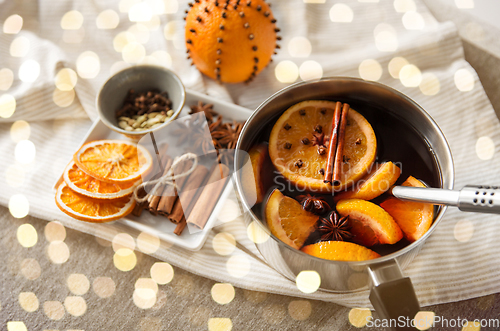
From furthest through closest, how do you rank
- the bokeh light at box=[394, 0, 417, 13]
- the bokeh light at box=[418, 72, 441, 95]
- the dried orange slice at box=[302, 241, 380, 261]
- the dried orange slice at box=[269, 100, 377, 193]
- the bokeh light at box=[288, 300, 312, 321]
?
the bokeh light at box=[394, 0, 417, 13] < the bokeh light at box=[418, 72, 441, 95] < the bokeh light at box=[288, 300, 312, 321] < the dried orange slice at box=[269, 100, 377, 193] < the dried orange slice at box=[302, 241, 380, 261]

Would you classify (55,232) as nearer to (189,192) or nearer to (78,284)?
(78,284)

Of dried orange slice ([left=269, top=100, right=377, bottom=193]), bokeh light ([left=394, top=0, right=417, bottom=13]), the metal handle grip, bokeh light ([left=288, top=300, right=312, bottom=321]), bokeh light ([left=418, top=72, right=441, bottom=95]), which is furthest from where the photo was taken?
bokeh light ([left=394, top=0, right=417, bottom=13])

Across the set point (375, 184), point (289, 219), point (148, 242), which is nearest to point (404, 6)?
point (375, 184)

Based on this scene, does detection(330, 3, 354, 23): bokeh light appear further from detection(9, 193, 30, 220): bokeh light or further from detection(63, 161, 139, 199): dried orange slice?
detection(9, 193, 30, 220): bokeh light

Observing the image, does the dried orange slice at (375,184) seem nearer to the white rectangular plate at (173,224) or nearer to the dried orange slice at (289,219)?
the dried orange slice at (289,219)

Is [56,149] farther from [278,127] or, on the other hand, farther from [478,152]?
[478,152]

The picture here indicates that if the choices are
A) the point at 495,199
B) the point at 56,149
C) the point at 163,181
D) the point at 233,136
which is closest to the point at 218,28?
the point at 233,136

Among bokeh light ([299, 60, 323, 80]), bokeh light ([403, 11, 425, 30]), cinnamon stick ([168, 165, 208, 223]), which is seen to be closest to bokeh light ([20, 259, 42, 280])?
cinnamon stick ([168, 165, 208, 223])
